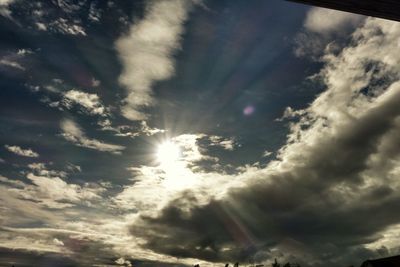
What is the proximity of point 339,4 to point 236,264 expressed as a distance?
65465 mm

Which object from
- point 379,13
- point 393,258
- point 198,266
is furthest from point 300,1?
point 198,266

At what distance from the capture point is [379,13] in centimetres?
337

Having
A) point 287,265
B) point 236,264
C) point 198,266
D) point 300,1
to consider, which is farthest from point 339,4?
point 287,265

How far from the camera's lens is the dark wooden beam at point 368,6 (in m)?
3.21

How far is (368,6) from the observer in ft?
10.8

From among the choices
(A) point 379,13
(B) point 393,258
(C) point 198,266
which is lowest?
(A) point 379,13

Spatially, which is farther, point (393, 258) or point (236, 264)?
point (236, 264)

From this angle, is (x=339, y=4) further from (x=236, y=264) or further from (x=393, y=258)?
(x=236, y=264)

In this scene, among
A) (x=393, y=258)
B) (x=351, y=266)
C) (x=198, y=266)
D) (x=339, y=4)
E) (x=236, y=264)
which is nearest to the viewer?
(x=339, y=4)

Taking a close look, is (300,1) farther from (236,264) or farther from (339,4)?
(236,264)

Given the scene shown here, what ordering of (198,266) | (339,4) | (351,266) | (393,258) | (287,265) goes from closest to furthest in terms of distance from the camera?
(339,4) < (393,258) < (351,266) < (198,266) < (287,265)

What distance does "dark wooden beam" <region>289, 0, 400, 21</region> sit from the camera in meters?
3.21

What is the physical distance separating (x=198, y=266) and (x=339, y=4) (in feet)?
174

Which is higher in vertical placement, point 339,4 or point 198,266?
point 198,266
